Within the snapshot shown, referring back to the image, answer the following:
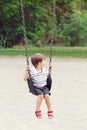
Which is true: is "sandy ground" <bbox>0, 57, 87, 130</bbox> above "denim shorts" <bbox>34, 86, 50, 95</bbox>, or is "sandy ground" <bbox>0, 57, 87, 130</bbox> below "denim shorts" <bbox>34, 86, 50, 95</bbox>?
below

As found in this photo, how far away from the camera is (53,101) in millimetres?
14422

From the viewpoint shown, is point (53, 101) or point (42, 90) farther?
point (53, 101)

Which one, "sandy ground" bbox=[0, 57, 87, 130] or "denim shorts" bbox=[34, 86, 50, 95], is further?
"sandy ground" bbox=[0, 57, 87, 130]

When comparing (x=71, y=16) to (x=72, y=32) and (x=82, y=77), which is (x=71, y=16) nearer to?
(x=72, y=32)

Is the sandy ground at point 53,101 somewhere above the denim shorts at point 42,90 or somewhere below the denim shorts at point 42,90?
below

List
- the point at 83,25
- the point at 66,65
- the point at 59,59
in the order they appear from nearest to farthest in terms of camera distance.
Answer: the point at 66,65
the point at 59,59
the point at 83,25

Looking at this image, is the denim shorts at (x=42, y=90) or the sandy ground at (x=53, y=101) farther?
the sandy ground at (x=53, y=101)

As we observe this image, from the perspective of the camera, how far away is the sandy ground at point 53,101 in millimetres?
11016

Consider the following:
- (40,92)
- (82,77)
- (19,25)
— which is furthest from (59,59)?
(40,92)

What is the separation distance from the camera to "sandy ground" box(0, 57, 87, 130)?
11016mm

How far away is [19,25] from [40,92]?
1424 inches

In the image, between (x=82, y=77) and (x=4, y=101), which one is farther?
(x=82, y=77)

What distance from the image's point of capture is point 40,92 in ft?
26.0

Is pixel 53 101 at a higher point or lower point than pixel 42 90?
lower
